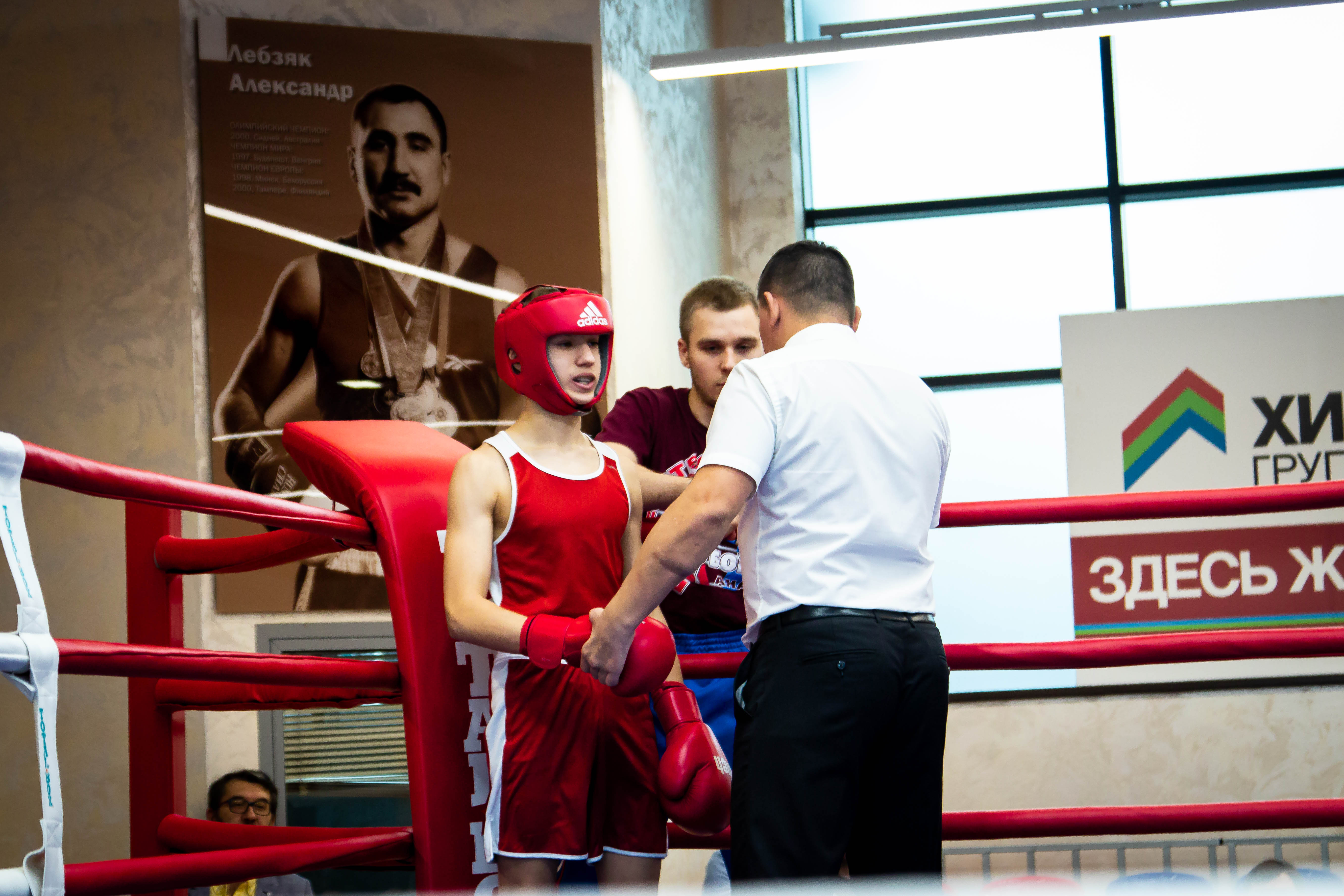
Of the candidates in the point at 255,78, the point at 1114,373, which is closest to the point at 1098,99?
the point at 1114,373

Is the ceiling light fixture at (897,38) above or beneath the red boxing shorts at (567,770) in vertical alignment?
above

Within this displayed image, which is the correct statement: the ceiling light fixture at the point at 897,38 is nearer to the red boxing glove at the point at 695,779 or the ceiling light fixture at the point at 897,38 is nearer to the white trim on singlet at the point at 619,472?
the white trim on singlet at the point at 619,472

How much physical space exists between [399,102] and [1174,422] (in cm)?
320

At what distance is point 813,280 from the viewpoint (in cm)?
162

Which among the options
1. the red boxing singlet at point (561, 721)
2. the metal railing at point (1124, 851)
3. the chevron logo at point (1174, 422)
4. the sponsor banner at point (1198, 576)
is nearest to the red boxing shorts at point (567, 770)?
the red boxing singlet at point (561, 721)

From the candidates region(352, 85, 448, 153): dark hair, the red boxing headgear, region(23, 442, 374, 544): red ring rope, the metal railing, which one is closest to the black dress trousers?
the red boxing headgear

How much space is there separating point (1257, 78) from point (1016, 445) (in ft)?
7.06

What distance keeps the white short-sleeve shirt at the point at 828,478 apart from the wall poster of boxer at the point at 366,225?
2.15 metres

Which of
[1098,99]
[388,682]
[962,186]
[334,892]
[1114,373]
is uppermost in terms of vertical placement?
[1098,99]

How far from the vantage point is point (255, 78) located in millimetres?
3410

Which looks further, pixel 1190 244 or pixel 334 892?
pixel 1190 244

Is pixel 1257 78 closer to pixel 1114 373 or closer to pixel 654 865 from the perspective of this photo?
pixel 1114 373

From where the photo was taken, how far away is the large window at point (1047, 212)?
17.2 ft

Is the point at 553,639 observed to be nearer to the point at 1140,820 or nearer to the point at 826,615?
the point at 826,615
